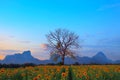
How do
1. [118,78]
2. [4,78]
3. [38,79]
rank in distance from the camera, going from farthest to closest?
[118,78]
[4,78]
[38,79]

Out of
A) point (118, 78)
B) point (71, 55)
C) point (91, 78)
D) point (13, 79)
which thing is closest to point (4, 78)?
point (13, 79)

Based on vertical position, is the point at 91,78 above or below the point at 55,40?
below

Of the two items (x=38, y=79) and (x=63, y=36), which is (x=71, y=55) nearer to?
(x=63, y=36)

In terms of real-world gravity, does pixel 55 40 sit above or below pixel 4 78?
above

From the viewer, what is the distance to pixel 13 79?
1284 cm

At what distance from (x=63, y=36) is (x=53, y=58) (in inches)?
215

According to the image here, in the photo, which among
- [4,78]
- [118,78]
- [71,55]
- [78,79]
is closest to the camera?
[78,79]

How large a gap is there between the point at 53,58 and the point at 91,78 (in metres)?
61.3

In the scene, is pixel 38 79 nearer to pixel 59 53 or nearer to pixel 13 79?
pixel 13 79

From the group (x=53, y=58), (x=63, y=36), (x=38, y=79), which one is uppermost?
(x=63, y=36)

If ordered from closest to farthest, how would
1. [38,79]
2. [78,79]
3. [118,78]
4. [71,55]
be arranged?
1. [38,79]
2. [78,79]
3. [118,78]
4. [71,55]

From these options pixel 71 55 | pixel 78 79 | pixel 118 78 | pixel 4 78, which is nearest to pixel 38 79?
pixel 78 79

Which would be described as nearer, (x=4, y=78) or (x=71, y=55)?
(x=4, y=78)

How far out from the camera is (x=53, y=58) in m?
Answer: 73.9
